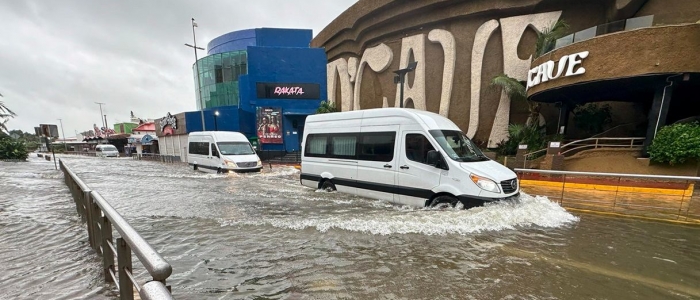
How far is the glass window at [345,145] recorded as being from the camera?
7804 mm

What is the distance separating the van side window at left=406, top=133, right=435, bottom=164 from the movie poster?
20.8 m

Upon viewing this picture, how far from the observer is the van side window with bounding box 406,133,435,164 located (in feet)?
20.6

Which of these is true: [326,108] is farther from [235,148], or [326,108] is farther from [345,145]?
[345,145]

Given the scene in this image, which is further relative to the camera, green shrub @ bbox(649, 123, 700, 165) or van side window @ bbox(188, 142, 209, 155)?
van side window @ bbox(188, 142, 209, 155)

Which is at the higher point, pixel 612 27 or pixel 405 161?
pixel 612 27

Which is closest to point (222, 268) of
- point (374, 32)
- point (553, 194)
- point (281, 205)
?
point (281, 205)

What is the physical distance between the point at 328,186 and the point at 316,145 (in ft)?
4.66

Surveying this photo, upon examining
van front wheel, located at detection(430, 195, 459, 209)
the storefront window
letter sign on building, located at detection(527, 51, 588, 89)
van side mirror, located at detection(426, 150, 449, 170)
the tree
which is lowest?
van front wheel, located at detection(430, 195, 459, 209)

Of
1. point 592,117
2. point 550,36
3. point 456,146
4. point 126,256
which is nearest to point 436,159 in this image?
point 456,146

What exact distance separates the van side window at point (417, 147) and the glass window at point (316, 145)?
9.88ft

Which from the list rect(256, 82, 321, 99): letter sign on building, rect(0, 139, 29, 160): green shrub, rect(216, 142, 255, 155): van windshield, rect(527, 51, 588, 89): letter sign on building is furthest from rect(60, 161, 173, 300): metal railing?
rect(0, 139, 29, 160): green shrub

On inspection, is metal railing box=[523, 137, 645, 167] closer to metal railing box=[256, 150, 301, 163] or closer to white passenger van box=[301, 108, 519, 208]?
white passenger van box=[301, 108, 519, 208]

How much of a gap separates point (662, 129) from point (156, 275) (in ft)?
48.7

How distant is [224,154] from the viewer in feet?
45.0
